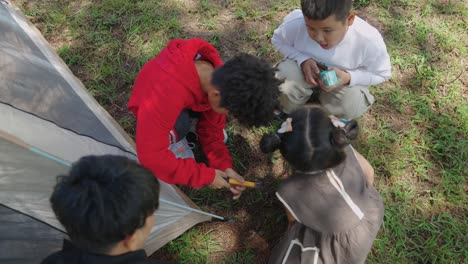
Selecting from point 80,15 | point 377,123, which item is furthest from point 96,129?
point 377,123

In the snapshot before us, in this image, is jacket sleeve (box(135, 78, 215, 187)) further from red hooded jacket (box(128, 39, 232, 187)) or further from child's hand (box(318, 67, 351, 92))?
child's hand (box(318, 67, 351, 92))

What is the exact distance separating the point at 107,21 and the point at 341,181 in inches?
87.4

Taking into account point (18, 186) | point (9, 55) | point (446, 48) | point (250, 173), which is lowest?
point (250, 173)

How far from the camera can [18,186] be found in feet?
4.84

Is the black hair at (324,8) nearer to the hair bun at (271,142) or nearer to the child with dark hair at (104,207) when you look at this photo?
the hair bun at (271,142)

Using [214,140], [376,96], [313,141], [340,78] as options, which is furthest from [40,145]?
[376,96]

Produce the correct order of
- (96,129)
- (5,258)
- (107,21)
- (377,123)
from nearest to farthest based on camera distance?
(5,258)
(96,129)
(377,123)
(107,21)

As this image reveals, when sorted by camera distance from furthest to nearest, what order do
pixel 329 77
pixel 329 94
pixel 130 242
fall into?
pixel 329 94, pixel 329 77, pixel 130 242

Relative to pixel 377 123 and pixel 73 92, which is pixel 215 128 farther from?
pixel 377 123

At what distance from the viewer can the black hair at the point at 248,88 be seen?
1.39 metres

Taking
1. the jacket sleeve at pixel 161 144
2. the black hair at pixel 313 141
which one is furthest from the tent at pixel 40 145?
the black hair at pixel 313 141

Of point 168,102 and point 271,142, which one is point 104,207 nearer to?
point 168,102

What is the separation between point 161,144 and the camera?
1.60 meters

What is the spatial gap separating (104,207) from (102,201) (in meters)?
0.02
